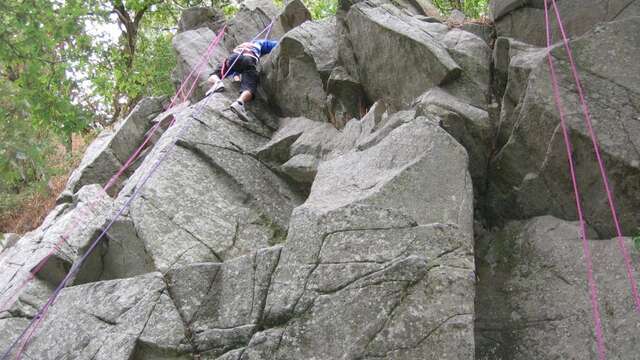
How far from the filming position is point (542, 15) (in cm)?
848

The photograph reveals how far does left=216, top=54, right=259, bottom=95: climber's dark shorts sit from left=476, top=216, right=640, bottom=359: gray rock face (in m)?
5.92

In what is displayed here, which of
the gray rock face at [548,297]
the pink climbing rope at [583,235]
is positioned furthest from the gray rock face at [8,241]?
the pink climbing rope at [583,235]

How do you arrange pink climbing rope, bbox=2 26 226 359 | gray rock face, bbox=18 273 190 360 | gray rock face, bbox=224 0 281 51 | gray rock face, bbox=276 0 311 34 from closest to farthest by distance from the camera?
1. gray rock face, bbox=18 273 190 360
2. pink climbing rope, bbox=2 26 226 359
3. gray rock face, bbox=276 0 311 34
4. gray rock face, bbox=224 0 281 51

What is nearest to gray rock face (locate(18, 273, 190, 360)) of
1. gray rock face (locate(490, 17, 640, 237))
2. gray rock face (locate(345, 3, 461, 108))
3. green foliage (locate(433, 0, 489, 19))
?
gray rock face (locate(490, 17, 640, 237))

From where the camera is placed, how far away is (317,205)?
6.44 meters

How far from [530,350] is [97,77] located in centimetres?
1524

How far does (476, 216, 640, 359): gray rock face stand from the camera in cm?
571

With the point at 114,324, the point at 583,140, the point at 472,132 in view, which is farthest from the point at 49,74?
the point at 583,140

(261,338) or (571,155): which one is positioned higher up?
(261,338)

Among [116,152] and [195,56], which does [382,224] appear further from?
[195,56]

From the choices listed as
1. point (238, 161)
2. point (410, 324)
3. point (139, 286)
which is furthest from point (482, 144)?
point (139, 286)

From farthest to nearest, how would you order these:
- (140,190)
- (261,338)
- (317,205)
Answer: (140,190)
(317,205)
(261,338)

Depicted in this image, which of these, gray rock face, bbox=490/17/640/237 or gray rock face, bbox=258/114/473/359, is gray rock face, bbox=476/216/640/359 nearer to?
gray rock face, bbox=490/17/640/237

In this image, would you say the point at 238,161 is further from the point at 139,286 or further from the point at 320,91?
the point at 139,286
